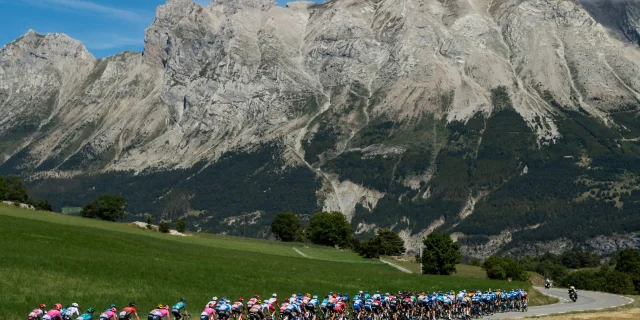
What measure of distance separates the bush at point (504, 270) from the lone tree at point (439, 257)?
820 cm

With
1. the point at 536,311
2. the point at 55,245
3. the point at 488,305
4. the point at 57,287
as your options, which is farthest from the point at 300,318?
the point at 55,245

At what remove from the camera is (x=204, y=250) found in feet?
433

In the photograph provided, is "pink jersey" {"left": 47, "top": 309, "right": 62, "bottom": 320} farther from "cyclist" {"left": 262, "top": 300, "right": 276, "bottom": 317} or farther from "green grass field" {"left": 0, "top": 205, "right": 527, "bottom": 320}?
"cyclist" {"left": 262, "top": 300, "right": 276, "bottom": 317}

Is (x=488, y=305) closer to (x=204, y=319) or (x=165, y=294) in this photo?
(x=165, y=294)

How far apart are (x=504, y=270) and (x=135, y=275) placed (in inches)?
4065

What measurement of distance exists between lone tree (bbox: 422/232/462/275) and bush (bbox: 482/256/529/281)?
8204 millimetres

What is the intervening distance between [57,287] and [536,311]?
52.6m

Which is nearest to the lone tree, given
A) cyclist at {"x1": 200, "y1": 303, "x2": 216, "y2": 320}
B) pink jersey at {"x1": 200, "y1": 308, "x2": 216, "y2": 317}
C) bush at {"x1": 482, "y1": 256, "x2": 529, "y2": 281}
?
bush at {"x1": 482, "y1": 256, "x2": 529, "y2": 281}

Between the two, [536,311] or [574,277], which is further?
[574,277]

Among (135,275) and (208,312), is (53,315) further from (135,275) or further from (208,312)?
(135,275)

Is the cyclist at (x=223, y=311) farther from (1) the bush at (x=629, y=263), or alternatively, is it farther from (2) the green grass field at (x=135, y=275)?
(1) the bush at (x=629, y=263)

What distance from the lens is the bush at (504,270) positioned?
161 metres

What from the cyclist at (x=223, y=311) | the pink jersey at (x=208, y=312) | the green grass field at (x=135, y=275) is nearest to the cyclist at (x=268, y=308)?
the cyclist at (x=223, y=311)

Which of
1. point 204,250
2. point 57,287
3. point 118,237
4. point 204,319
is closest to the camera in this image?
point 204,319
